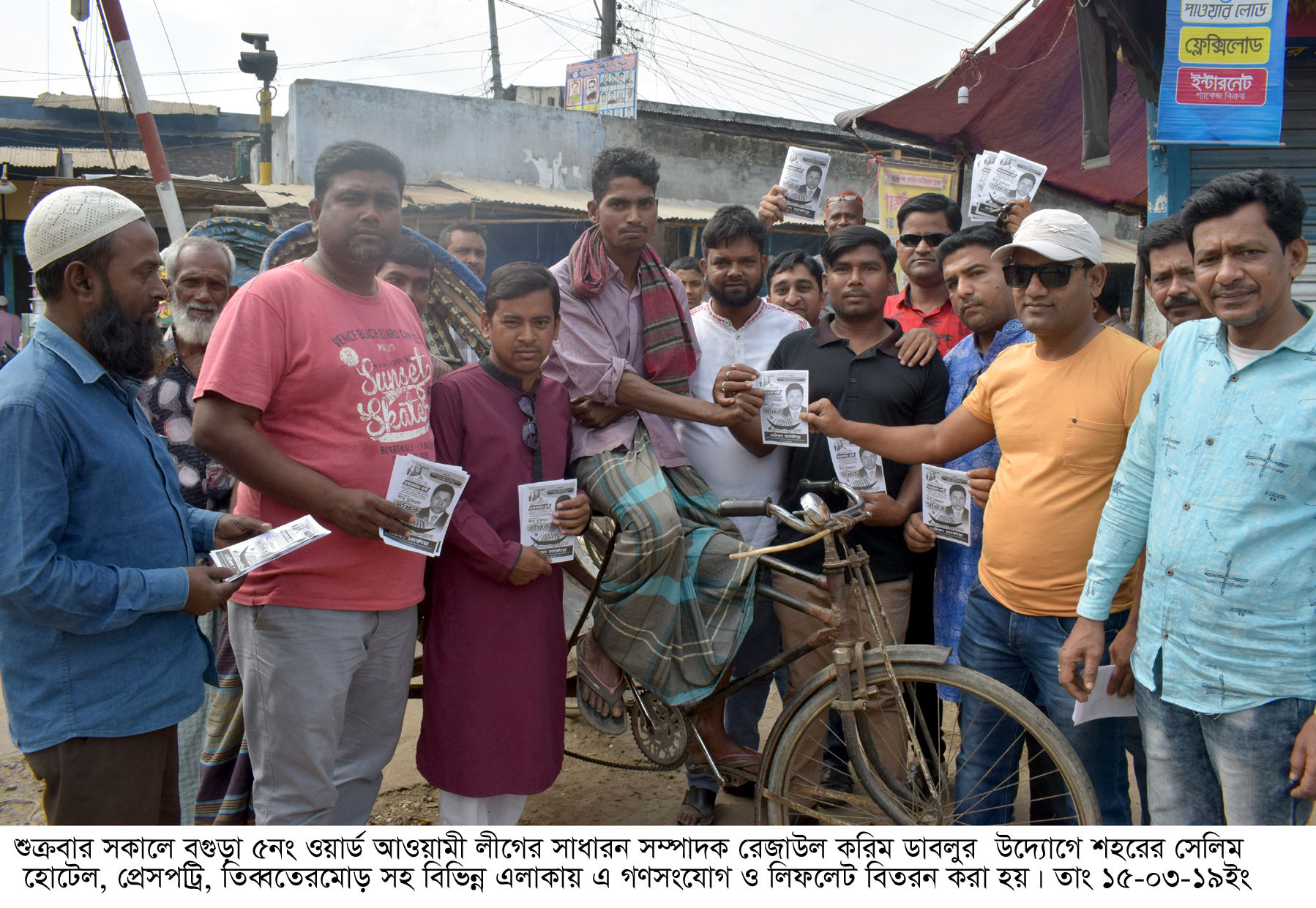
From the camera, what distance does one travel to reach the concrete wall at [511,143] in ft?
41.8

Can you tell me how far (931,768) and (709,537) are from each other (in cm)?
118

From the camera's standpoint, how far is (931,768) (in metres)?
3.05

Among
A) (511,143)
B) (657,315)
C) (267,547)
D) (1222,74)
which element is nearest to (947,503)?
(657,315)

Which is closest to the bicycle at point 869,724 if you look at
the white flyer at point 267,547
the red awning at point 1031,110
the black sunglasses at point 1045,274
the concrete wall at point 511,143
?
the black sunglasses at point 1045,274

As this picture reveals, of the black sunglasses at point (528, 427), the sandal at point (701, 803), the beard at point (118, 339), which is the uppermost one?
the beard at point (118, 339)

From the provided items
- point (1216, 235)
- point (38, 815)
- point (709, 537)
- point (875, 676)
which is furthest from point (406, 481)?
point (38, 815)

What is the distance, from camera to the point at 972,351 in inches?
137

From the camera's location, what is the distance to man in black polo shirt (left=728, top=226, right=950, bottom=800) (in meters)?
3.32

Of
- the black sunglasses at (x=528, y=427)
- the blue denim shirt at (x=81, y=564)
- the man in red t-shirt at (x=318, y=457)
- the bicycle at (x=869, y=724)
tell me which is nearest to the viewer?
the blue denim shirt at (x=81, y=564)

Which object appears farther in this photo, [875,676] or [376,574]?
[875,676]

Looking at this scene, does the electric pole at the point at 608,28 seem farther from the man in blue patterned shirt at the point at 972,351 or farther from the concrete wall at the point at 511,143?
the man in blue patterned shirt at the point at 972,351

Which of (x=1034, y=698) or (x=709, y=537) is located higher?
(x=709, y=537)

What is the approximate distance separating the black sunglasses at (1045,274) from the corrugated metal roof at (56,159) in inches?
656

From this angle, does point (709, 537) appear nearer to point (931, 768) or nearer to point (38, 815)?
point (931, 768)
